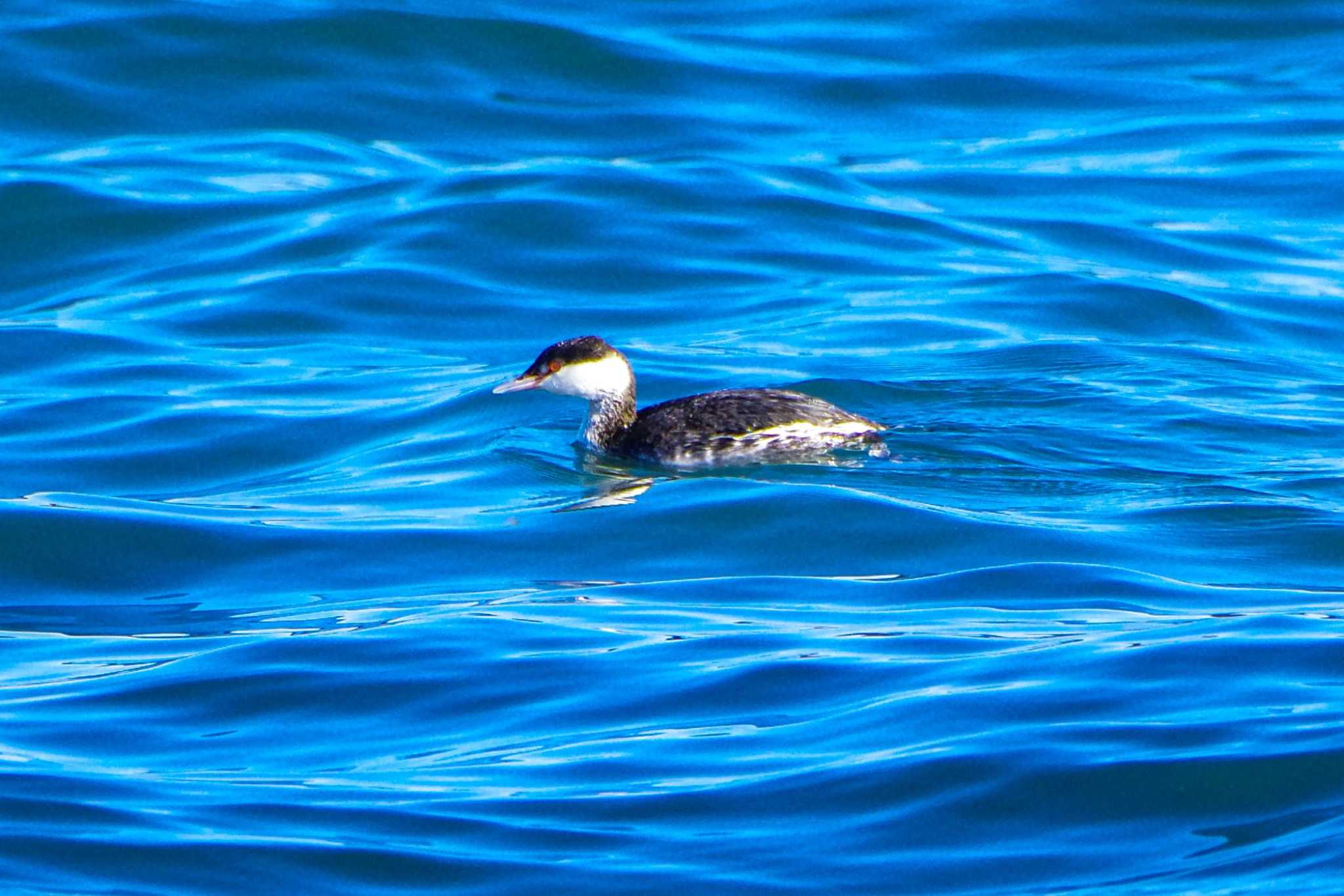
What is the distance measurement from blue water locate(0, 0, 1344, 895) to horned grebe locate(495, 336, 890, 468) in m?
0.17

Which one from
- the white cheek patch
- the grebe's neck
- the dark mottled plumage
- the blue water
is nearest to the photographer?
the blue water

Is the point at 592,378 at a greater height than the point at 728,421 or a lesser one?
greater

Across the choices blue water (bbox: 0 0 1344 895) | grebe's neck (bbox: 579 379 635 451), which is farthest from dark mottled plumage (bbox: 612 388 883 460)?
grebe's neck (bbox: 579 379 635 451)

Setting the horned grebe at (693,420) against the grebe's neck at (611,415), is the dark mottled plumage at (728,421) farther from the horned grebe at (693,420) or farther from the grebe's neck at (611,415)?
the grebe's neck at (611,415)

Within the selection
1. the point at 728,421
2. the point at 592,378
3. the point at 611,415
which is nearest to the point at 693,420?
the point at 728,421

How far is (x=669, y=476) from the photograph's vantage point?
1137 cm

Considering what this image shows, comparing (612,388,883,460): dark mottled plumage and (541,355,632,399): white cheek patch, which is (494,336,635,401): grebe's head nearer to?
(541,355,632,399): white cheek patch

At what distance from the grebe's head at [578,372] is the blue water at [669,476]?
17.3 inches

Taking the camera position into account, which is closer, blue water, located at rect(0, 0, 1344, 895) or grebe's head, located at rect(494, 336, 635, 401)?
blue water, located at rect(0, 0, 1344, 895)

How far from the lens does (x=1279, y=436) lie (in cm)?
1139

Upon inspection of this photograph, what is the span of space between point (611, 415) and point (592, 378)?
360 mm

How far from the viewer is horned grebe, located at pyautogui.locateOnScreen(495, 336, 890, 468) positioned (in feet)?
36.5

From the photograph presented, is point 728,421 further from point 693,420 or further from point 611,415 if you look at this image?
point 611,415

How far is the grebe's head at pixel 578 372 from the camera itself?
461 inches
